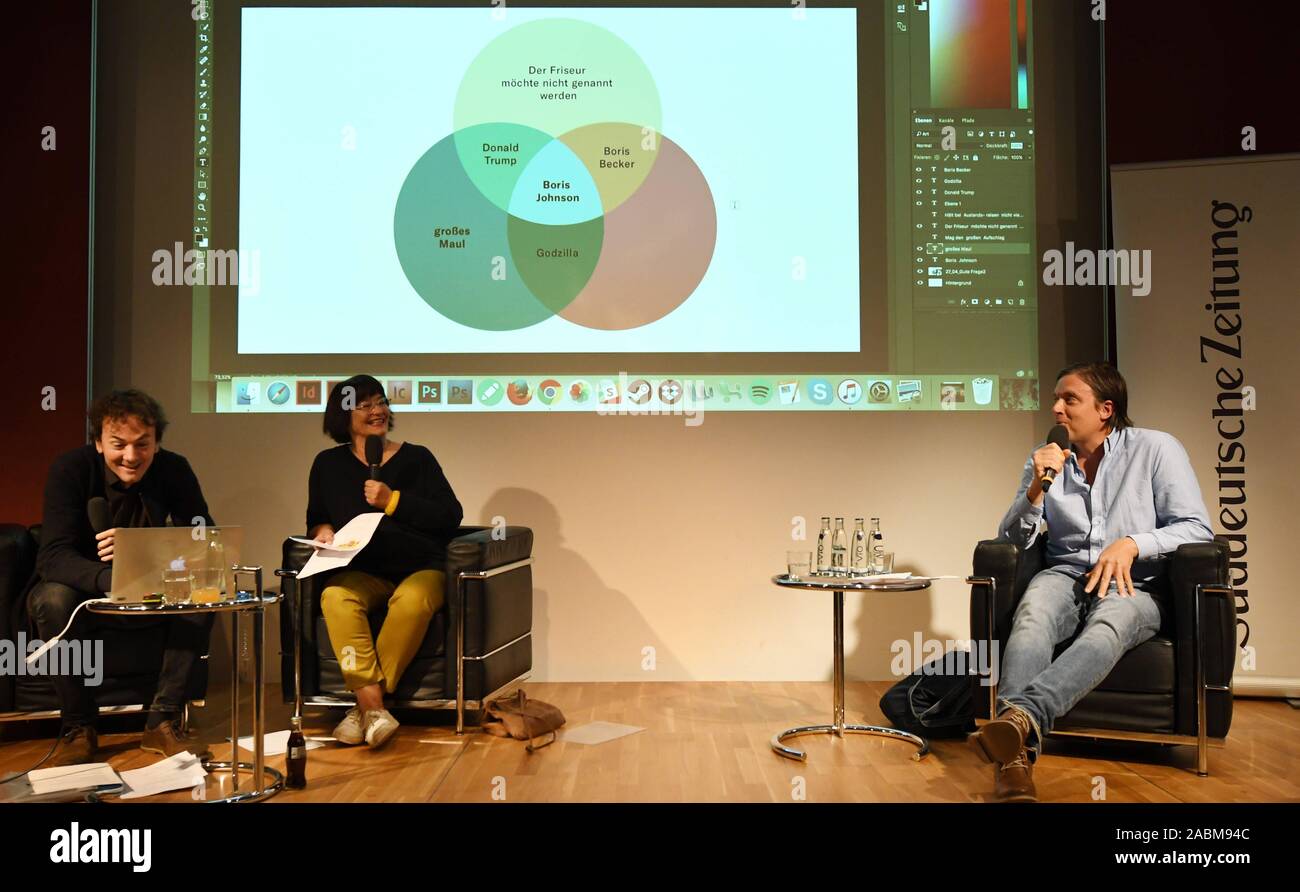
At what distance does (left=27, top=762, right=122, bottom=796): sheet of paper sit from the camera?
2.55m

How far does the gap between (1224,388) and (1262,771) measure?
1605 mm

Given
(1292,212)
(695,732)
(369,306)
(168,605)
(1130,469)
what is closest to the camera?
(168,605)

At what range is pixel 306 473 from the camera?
4297 mm

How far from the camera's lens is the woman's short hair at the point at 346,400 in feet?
12.1

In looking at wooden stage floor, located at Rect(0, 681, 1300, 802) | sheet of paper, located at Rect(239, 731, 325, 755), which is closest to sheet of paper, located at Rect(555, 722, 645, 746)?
wooden stage floor, located at Rect(0, 681, 1300, 802)

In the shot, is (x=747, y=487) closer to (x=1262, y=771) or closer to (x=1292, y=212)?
(x=1262, y=771)

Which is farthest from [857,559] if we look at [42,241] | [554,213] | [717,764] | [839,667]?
[42,241]

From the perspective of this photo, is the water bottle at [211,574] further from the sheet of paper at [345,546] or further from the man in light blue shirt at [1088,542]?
the man in light blue shirt at [1088,542]

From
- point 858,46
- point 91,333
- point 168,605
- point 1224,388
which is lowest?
point 168,605

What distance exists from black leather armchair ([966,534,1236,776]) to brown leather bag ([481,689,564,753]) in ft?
4.53

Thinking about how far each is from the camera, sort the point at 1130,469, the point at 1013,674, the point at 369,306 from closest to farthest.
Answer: the point at 1013,674 → the point at 1130,469 → the point at 369,306

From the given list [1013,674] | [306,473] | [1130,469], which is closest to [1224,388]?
[1130,469]

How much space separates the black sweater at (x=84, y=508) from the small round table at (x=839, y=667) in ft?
6.54

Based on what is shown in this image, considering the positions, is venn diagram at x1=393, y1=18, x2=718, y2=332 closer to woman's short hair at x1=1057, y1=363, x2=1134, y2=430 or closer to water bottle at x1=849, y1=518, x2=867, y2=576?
water bottle at x1=849, y1=518, x2=867, y2=576
